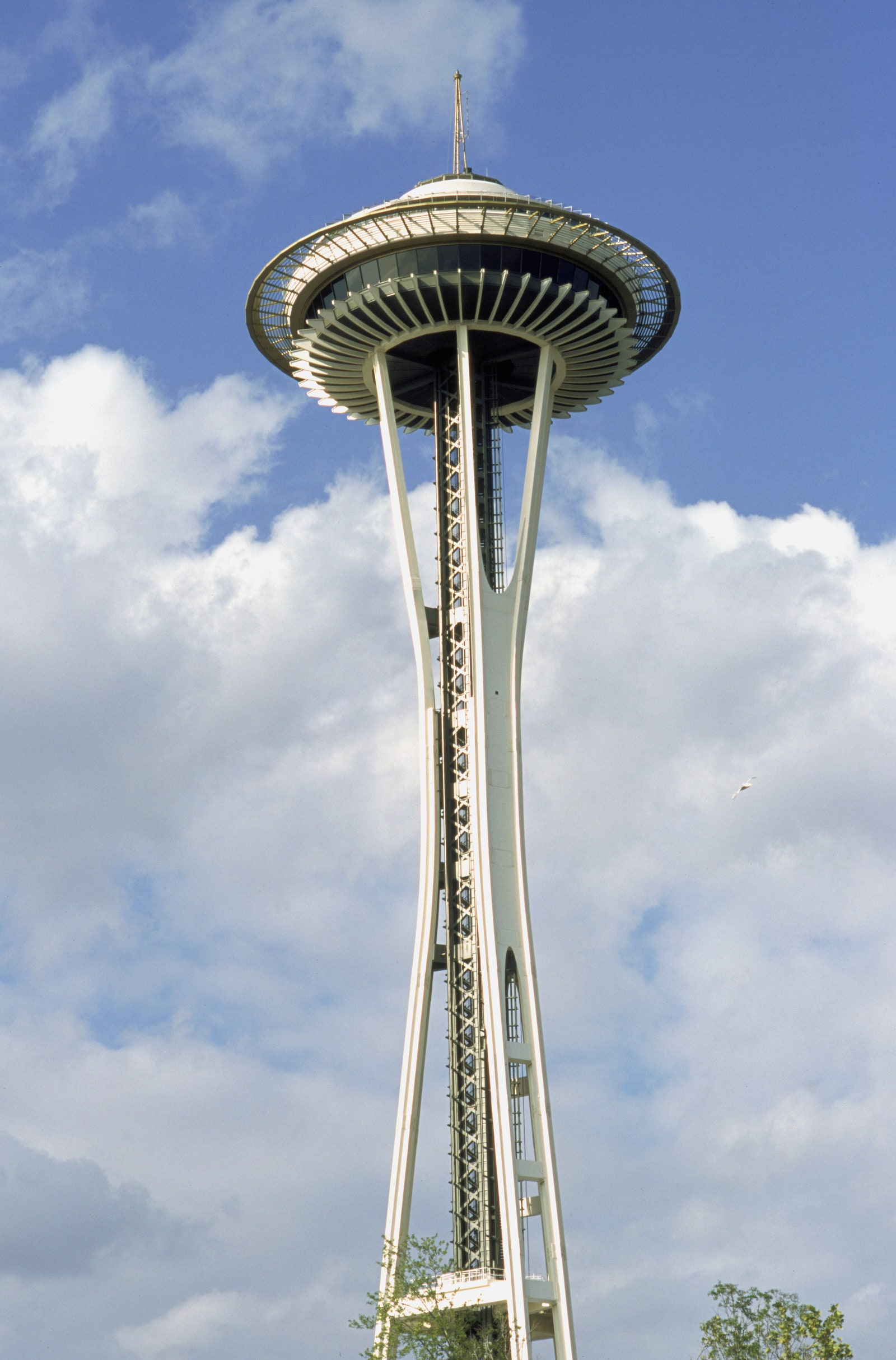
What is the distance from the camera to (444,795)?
90.9 meters

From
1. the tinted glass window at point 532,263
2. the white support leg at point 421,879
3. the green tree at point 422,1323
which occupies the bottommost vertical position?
the green tree at point 422,1323

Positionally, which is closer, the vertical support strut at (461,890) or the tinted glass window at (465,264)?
the vertical support strut at (461,890)

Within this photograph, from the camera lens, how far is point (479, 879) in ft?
287

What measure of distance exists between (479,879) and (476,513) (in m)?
15.7

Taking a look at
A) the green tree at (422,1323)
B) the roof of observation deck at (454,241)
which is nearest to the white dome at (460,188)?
the roof of observation deck at (454,241)

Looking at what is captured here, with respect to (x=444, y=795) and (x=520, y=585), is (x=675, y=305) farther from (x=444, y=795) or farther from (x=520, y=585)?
(x=444, y=795)

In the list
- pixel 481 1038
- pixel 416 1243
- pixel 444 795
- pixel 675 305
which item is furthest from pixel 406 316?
pixel 416 1243

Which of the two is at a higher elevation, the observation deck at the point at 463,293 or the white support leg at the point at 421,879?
the observation deck at the point at 463,293

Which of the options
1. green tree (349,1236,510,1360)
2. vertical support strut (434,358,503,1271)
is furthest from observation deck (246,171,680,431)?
green tree (349,1236,510,1360)

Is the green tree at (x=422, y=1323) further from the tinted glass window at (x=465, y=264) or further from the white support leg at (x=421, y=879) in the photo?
the tinted glass window at (x=465, y=264)

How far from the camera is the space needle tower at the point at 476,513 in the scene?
85250mm

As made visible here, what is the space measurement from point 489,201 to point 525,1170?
38189mm

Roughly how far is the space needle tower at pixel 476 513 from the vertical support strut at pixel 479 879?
89 mm

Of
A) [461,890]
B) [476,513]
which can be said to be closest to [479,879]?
[461,890]
